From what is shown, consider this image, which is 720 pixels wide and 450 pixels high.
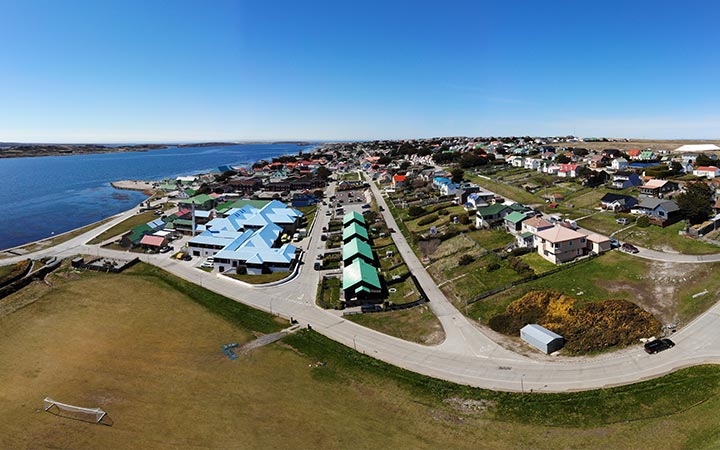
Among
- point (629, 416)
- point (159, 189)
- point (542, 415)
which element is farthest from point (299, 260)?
point (159, 189)

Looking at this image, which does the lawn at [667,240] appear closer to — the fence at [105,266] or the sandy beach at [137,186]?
the fence at [105,266]

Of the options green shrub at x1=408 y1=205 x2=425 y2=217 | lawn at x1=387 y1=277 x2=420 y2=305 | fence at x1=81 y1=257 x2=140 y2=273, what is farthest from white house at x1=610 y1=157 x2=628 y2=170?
fence at x1=81 y1=257 x2=140 y2=273

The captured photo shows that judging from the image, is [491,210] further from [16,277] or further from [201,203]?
[16,277]

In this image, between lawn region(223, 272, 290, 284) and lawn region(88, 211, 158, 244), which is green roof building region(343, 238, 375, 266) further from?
lawn region(88, 211, 158, 244)

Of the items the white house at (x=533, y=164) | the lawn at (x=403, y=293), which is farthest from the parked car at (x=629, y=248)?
the white house at (x=533, y=164)

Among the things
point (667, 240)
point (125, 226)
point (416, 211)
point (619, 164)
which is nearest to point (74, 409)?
point (125, 226)

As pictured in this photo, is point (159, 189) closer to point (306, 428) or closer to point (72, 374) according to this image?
point (72, 374)
